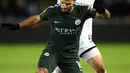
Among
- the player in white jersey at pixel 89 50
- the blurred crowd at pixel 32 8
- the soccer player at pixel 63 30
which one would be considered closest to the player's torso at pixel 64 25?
the soccer player at pixel 63 30

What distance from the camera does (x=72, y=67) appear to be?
8523mm

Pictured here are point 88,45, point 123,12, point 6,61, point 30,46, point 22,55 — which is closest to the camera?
point 88,45

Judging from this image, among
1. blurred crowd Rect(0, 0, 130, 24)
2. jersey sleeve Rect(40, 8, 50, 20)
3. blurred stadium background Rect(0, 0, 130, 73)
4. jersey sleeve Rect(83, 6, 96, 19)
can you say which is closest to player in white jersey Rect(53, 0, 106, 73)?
jersey sleeve Rect(83, 6, 96, 19)

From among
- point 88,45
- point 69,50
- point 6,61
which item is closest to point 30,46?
point 6,61

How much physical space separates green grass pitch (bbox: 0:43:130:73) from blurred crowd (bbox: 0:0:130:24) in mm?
1287

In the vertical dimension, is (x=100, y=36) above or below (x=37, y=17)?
below

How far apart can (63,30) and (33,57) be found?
8393 millimetres

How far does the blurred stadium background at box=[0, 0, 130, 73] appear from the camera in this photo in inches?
695

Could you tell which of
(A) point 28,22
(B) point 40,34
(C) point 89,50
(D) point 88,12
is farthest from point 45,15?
(B) point 40,34

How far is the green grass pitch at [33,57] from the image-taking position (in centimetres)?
1410

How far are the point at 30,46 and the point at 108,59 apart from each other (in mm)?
4309

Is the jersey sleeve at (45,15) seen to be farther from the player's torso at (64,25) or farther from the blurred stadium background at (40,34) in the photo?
the blurred stadium background at (40,34)

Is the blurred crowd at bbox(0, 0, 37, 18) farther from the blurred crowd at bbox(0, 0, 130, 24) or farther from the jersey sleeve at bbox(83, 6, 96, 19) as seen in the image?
the jersey sleeve at bbox(83, 6, 96, 19)

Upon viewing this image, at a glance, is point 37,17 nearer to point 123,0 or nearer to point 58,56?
point 58,56
